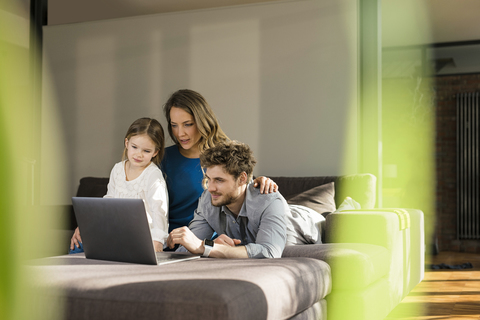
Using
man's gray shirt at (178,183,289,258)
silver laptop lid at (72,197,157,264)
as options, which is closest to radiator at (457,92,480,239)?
man's gray shirt at (178,183,289,258)

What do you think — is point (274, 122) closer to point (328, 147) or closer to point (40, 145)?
point (328, 147)

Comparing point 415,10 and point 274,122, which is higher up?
point 415,10

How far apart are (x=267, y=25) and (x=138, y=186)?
2042 mm

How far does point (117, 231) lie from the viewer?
1.61 m

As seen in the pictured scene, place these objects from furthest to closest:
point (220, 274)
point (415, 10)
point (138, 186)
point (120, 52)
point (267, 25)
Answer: point (415, 10), point (120, 52), point (267, 25), point (138, 186), point (220, 274)

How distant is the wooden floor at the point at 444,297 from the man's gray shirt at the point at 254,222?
46.7 inches

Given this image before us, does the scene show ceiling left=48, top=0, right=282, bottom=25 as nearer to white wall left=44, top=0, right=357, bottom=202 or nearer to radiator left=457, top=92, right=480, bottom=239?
white wall left=44, top=0, right=357, bottom=202

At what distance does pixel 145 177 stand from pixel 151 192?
0.31 ft

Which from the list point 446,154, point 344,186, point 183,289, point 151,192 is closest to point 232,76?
point 344,186

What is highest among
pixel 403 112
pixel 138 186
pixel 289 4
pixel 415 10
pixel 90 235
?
pixel 415 10

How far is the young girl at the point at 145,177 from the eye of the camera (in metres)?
2.15

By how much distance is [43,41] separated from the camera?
14.6ft

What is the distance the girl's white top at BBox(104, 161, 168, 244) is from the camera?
2121mm

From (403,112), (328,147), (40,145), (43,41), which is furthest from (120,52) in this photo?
(403,112)
